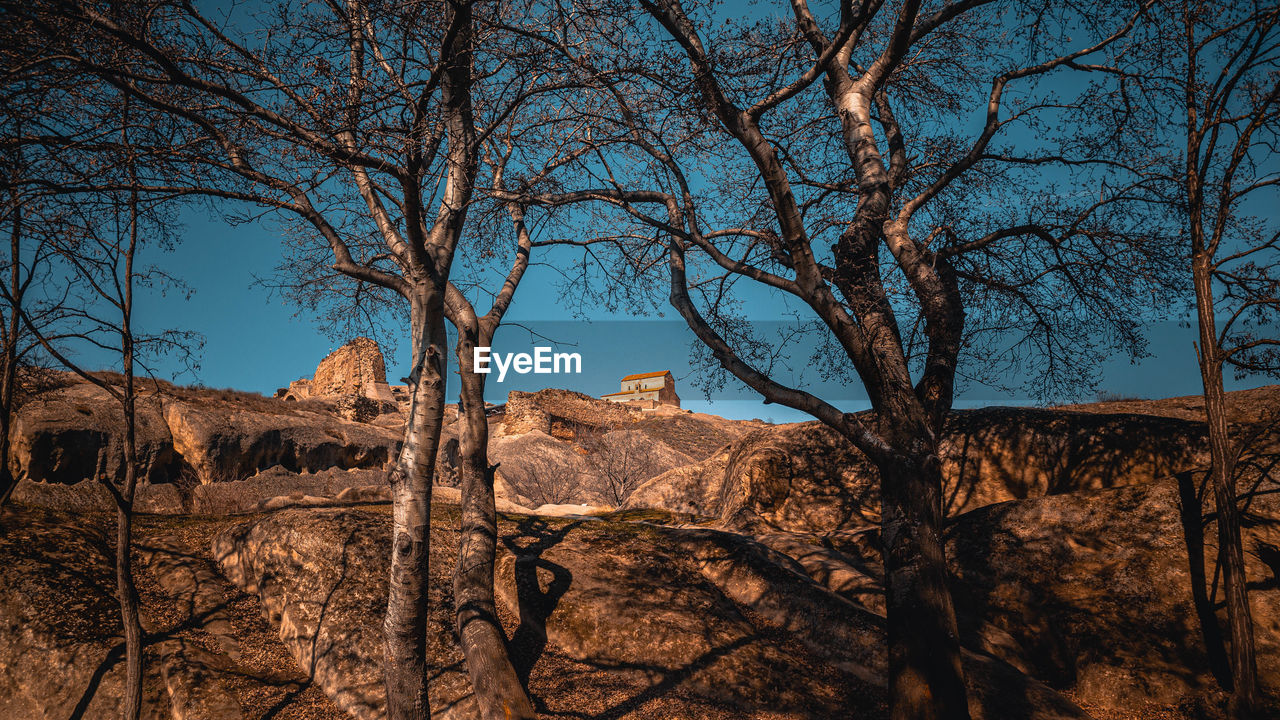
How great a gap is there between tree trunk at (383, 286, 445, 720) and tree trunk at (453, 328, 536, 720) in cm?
56

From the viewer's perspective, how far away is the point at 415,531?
492 cm

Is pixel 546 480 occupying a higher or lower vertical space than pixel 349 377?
lower

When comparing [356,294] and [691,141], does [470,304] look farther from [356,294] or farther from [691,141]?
[691,141]

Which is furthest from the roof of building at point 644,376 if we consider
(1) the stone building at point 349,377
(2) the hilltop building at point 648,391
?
(1) the stone building at point 349,377

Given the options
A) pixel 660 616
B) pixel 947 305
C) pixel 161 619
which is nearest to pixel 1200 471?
pixel 947 305

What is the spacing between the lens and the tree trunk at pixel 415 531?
187 inches

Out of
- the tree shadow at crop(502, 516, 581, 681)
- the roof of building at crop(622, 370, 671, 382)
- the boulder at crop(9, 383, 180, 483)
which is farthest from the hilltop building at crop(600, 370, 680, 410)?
the tree shadow at crop(502, 516, 581, 681)

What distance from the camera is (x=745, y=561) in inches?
288

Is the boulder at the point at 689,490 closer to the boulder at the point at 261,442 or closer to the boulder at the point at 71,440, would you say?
the boulder at the point at 261,442

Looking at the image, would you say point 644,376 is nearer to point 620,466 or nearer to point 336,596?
point 620,466

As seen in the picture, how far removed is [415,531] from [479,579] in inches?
55.1

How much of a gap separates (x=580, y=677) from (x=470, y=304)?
13.3 feet

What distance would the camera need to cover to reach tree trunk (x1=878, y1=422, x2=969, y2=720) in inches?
179

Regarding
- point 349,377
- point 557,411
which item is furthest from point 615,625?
point 349,377
